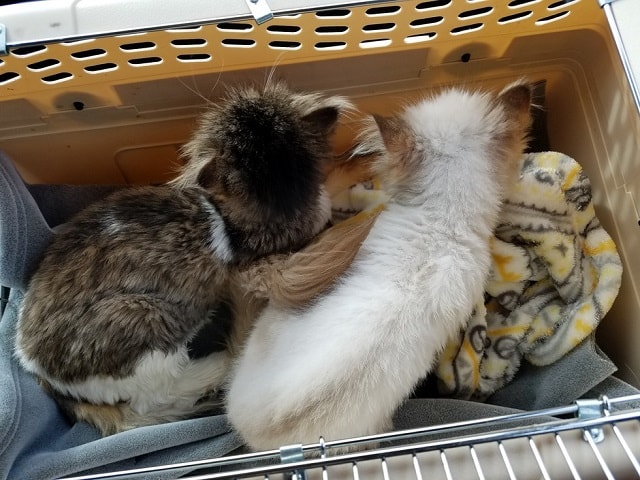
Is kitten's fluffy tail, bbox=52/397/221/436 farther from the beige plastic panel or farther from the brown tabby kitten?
the beige plastic panel

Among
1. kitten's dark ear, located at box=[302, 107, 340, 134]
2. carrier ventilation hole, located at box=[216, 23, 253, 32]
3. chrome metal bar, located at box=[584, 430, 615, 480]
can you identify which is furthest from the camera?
kitten's dark ear, located at box=[302, 107, 340, 134]

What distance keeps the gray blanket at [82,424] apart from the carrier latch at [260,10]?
63 cm

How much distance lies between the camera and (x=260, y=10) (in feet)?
3.29

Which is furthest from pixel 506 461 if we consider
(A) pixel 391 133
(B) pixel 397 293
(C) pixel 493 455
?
(A) pixel 391 133

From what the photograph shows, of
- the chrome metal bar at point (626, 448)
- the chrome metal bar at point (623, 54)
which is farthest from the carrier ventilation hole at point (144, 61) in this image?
the chrome metal bar at point (626, 448)

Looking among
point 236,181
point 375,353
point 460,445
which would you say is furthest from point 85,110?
point 460,445

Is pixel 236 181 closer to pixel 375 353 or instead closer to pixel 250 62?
pixel 250 62

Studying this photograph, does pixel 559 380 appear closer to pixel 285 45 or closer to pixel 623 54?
pixel 623 54

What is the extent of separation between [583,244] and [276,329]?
2.34 ft

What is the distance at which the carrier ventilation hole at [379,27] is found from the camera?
44.6 inches

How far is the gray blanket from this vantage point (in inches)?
42.7

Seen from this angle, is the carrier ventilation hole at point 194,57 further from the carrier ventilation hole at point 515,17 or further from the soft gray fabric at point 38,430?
the carrier ventilation hole at point 515,17

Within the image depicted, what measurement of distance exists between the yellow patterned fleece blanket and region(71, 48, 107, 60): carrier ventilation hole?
2.12 ft

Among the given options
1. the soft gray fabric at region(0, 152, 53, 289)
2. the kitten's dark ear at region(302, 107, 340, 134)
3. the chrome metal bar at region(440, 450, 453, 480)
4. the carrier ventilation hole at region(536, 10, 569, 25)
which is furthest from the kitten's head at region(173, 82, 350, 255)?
the chrome metal bar at region(440, 450, 453, 480)
